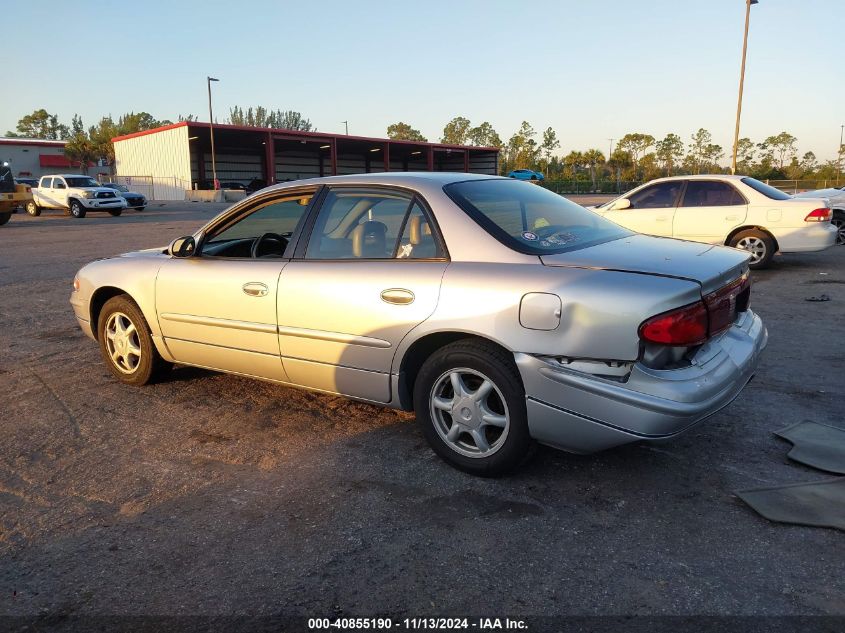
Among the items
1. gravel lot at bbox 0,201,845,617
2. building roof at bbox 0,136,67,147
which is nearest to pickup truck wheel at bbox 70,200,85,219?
gravel lot at bbox 0,201,845,617

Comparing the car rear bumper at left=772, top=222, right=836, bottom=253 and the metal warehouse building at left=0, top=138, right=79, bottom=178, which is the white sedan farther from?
the metal warehouse building at left=0, top=138, right=79, bottom=178

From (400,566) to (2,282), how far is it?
9.96 meters

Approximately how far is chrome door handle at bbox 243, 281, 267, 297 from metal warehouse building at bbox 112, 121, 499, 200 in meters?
46.0

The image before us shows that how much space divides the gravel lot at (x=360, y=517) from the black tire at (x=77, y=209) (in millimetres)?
26381

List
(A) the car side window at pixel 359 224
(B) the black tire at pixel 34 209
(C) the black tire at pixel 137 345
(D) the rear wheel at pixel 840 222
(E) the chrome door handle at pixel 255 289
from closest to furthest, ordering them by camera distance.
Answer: (A) the car side window at pixel 359 224
(E) the chrome door handle at pixel 255 289
(C) the black tire at pixel 137 345
(D) the rear wheel at pixel 840 222
(B) the black tire at pixel 34 209

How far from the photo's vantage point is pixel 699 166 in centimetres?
8819

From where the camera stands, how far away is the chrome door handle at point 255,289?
3.95 metres

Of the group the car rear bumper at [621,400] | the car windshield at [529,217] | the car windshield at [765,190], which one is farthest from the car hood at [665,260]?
the car windshield at [765,190]

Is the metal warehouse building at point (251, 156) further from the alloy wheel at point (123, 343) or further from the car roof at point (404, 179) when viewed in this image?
the car roof at point (404, 179)

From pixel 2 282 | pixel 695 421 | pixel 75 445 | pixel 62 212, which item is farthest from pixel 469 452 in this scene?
pixel 62 212

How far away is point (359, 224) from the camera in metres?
3.86

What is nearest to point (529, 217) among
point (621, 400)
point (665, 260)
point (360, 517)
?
point (665, 260)

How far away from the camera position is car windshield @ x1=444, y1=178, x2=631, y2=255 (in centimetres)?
340

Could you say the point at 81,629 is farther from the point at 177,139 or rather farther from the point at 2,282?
the point at 177,139
